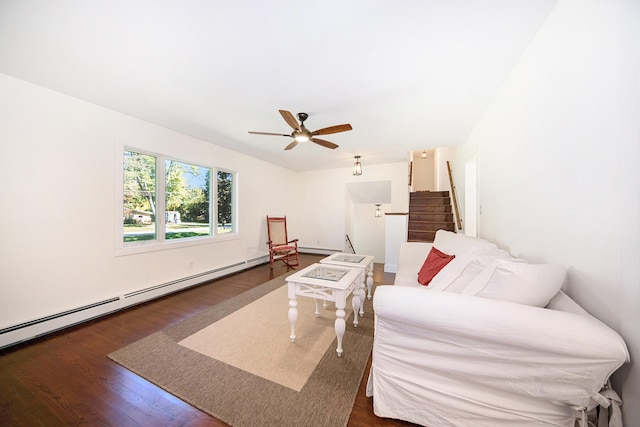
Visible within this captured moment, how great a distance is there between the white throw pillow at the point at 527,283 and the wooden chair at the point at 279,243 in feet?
12.2

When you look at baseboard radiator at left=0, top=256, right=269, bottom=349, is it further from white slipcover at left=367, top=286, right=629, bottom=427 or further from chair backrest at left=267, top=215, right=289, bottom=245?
white slipcover at left=367, top=286, right=629, bottom=427

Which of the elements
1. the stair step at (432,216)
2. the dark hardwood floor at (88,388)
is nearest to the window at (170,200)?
the dark hardwood floor at (88,388)

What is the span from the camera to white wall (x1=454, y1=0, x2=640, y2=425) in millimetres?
814

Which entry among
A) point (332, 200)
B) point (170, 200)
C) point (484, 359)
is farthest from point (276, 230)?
point (484, 359)

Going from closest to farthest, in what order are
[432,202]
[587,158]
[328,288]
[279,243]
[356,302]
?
[587,158] < [328,288] < [356,302] < [279,243] < [432,202]

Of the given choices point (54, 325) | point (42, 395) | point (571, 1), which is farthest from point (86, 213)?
point (571, 1)

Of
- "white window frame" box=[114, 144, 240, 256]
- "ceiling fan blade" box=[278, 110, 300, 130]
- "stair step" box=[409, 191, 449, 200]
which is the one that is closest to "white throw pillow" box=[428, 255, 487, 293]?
"ceiling fan blade" box=[278, 110, 300, 130]

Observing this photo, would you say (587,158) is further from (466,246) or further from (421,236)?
(421,236)

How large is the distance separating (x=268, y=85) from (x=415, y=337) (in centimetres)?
219

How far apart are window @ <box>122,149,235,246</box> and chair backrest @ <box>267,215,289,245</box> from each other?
2.87 ft

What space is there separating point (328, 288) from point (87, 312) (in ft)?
8.42

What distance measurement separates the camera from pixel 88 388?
1407 mm

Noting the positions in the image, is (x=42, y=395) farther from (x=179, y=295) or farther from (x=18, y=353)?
(x=179, y=295)

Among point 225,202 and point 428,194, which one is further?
point 428,194
